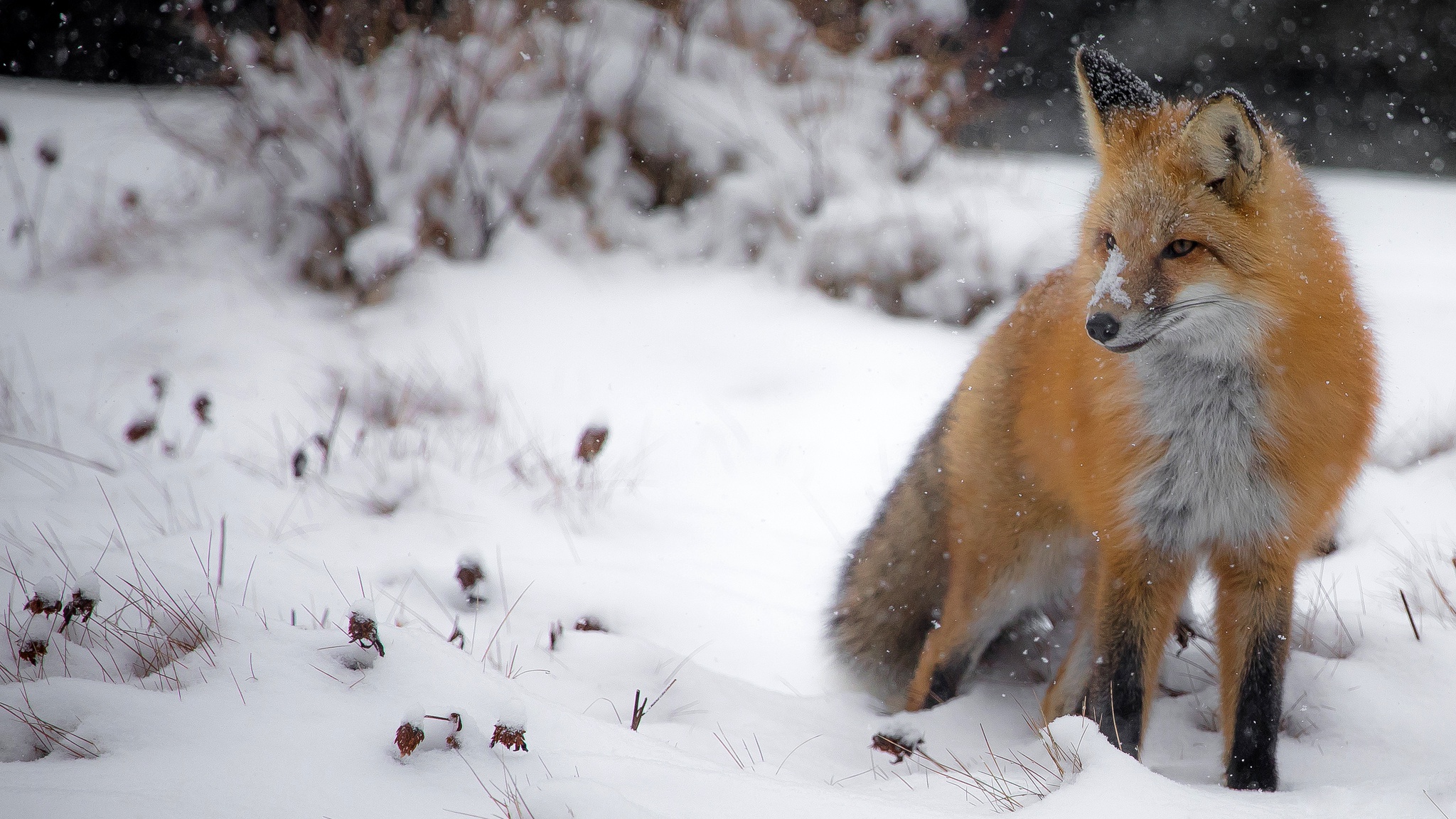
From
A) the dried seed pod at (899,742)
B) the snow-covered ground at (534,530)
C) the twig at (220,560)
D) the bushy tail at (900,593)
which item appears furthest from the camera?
the bushy tail at (900,593)

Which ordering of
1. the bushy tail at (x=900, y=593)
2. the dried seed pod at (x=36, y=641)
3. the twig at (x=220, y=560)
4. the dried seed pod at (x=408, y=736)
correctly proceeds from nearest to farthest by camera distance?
the dried seed pod at (x=408, y=736) → the dried seed pod at (x=36, y=641) → the twig at (x=220, y=560) → the bushy tail at (x=900, y=593)

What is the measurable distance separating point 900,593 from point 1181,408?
112cm

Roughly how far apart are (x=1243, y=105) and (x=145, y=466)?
388 centimetres

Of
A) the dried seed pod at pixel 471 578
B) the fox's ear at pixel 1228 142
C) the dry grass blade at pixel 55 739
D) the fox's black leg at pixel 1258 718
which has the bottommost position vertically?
the fox's black leg at pixel 1258 718

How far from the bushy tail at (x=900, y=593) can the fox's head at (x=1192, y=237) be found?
988 mm

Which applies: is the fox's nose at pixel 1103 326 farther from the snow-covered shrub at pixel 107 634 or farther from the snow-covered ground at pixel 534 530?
the snow-covered shrub at pixel 107 634

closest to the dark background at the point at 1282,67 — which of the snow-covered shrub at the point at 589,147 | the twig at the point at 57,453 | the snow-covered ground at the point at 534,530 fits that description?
the snow-covered ground at the point at 534,530

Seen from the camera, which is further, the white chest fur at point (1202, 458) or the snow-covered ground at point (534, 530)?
the white chest fur at point (1202, 458)

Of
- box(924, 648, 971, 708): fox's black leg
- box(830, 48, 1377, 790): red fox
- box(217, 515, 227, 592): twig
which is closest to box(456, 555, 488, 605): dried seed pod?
box(217, 515, 227, 592): twig

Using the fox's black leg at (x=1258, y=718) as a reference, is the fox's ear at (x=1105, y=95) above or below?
above

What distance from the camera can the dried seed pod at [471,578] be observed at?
8.89ft

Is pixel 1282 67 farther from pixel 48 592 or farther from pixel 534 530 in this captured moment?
pixel 48 592

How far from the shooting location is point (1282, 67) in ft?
30.2

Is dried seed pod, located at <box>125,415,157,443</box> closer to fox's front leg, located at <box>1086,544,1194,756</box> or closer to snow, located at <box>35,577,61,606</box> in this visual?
snow, located at <box>35,577,61,606</box>
